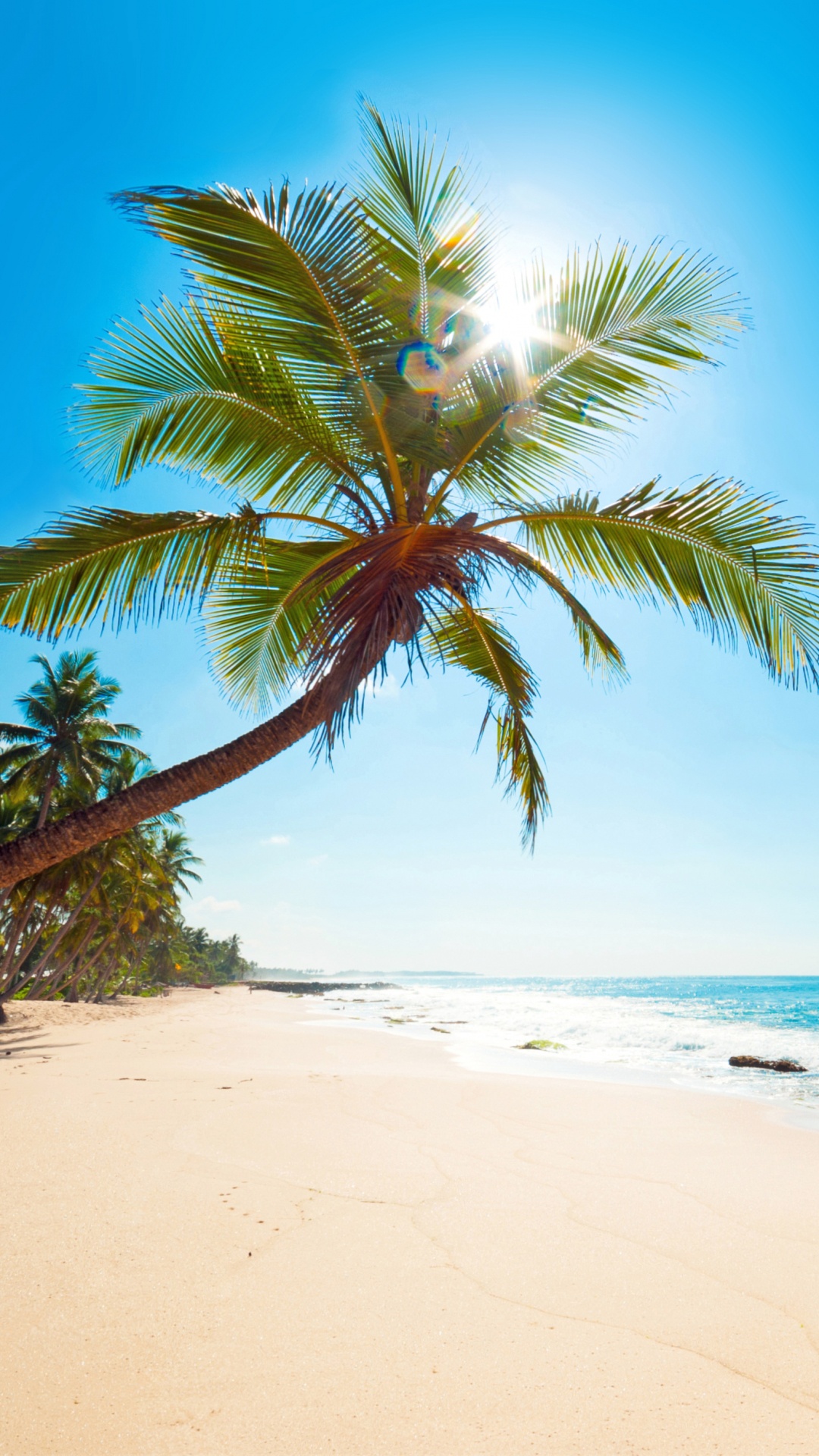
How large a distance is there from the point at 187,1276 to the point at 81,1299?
396mm

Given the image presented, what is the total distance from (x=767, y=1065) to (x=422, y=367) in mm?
15356

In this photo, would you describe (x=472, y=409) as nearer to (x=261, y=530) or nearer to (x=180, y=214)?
(x=261, y=530)

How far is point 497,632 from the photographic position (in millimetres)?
4668

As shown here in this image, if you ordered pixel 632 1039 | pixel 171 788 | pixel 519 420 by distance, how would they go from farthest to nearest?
pixel 632 1039 → pixel 519 420 → pixel 171 788

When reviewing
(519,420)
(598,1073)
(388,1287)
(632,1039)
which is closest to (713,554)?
(519,420)

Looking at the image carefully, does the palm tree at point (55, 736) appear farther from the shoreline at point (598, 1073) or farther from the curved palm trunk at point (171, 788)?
the curved palm trunk at point (171, 788)

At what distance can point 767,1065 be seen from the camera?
1451cm

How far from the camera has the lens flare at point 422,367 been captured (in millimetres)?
3555

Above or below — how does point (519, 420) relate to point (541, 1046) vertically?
above

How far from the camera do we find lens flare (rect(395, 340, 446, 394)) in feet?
11.7

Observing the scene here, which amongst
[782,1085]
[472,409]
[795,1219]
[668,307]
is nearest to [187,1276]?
[795,1219]

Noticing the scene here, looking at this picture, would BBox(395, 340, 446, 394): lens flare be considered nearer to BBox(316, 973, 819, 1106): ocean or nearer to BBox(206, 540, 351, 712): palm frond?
BBox(206, 540, 351, 712): palm frond

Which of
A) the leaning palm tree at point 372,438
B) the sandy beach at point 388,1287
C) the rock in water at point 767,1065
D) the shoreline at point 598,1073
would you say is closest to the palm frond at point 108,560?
the leaning palm tree at point 372,438

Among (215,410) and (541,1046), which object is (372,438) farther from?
(541,1046)
